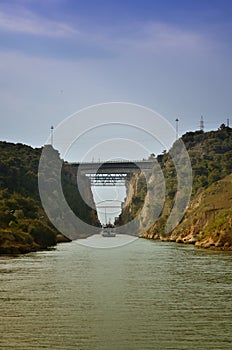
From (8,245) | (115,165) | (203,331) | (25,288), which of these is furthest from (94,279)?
(115,165)

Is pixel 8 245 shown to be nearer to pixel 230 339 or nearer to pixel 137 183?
pixel 230 339

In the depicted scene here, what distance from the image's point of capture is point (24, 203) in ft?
319

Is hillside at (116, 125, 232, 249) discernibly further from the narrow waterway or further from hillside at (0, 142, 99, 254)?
the narrow waterway

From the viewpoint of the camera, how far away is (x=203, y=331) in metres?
22.4

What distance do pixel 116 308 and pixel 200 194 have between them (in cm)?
8979

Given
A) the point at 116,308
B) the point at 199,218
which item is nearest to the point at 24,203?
the point at 199,218

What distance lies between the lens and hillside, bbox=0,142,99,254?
73.1 meters

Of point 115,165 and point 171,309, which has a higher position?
point 115,165

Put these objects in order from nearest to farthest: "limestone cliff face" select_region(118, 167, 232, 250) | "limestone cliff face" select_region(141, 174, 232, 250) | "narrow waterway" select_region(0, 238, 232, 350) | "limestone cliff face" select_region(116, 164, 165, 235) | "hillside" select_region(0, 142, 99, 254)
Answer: "narrow waterway" select_region(0, 238, 232, 350)
"hillside" select_region(0, 142, 99, 254)
"limestone cliff face" select_region(141, 174, 232, 250)
"limestone cliff face" select_region(118, 167, 232, 250)
"limestone cliff face" select_region(116, 164, 165, 235)

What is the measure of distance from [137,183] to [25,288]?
455 ft

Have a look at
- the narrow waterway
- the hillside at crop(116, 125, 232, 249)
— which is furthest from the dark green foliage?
the narrow waterway

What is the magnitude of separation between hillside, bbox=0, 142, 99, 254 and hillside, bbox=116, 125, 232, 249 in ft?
49.3

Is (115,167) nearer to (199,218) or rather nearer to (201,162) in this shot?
(201,162)

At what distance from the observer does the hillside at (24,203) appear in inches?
2876
